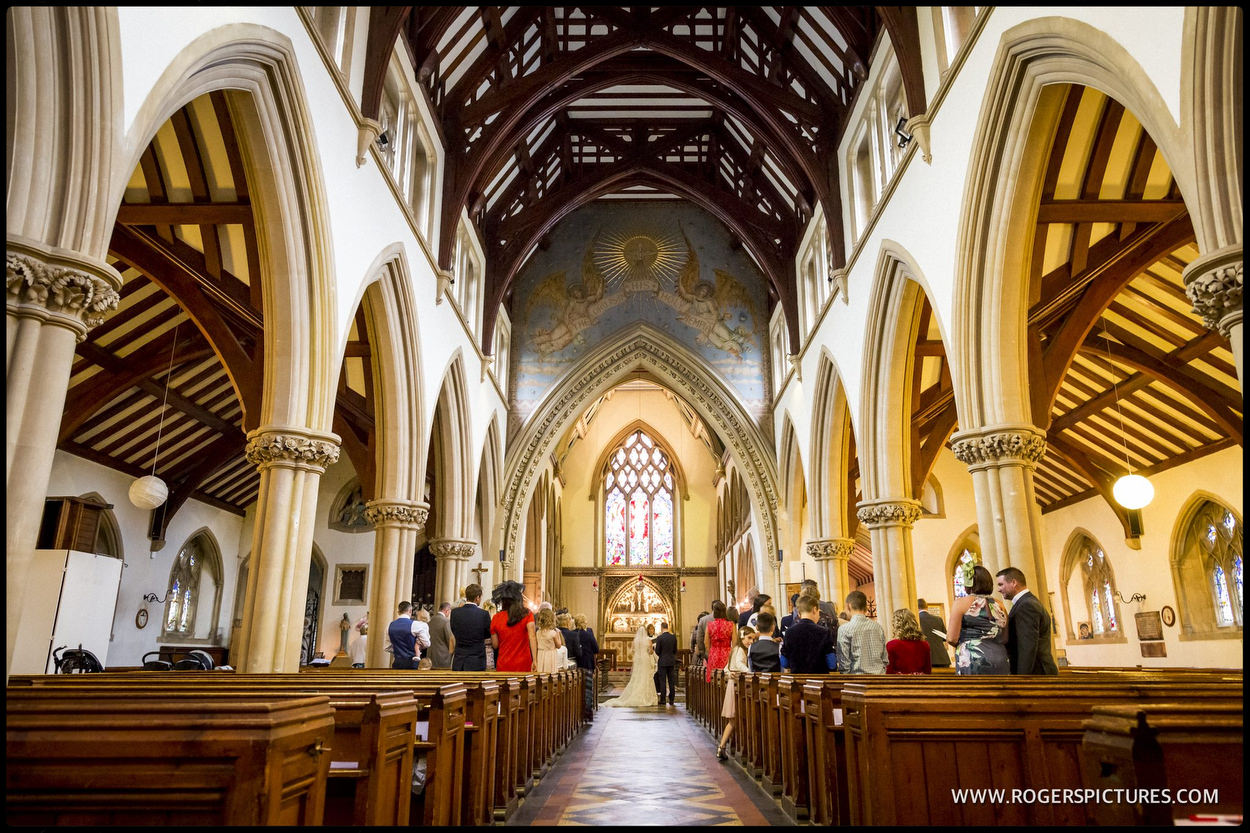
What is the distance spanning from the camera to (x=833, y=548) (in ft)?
45.5

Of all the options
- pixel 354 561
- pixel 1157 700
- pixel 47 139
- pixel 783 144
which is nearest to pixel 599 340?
pixel 783 144

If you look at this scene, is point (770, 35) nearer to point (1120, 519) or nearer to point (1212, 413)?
point (1212, 413)

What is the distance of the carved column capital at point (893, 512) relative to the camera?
10805 millimetres

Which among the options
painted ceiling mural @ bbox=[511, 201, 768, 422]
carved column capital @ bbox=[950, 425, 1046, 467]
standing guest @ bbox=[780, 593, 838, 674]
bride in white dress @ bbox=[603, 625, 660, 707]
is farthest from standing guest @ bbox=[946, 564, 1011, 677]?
painted ceiling mural @ bbox=[511, 201, 768, 422]

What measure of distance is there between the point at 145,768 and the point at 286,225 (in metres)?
6.19

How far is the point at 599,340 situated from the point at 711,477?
37.7ft

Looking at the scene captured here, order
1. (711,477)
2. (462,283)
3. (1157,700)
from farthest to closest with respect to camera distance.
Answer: (711,477) < (462,283) < (1157,700)

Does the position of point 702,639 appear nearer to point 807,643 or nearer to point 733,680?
point 733,680

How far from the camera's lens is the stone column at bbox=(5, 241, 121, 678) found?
4.14 m

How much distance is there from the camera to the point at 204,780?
2178 millimetres

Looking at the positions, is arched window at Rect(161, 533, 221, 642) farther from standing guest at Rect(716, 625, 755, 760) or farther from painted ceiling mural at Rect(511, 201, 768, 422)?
standing guest at Rect(716, 625, 755, 760)

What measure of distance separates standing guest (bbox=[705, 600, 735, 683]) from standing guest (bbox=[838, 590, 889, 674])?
4.19 metres

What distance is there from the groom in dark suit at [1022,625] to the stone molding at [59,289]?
5350mm

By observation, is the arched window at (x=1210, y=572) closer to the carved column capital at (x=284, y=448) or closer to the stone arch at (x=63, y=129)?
the carved column capital at (x=284, y=448)
